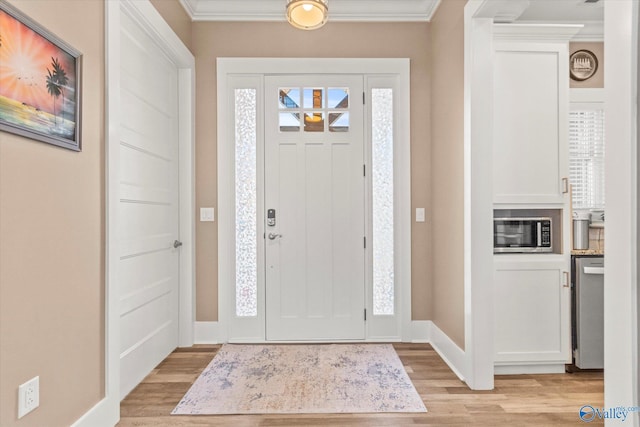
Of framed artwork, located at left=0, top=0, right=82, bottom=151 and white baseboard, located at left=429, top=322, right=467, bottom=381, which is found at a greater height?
framed artwork, located at left=0, top=0, right=82, bottom=151

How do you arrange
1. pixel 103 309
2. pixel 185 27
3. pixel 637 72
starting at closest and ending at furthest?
pixel 637 72 → pixel 103 309 → pixel 185 27

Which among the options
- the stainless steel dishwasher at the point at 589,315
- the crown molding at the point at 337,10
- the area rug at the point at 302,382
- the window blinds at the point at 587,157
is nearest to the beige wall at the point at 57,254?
the area rug at the point at 302,382

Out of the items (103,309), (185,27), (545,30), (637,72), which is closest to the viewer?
(637,72)

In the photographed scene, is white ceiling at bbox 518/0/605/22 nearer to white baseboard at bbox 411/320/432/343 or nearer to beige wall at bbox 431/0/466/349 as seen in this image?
beige wall at bbox 431/0/466/349

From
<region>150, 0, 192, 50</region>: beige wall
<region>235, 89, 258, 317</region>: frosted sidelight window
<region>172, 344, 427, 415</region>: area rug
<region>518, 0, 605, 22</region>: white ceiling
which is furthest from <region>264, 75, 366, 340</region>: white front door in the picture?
<region>518, 0, 605, 22</region>: white ceiling

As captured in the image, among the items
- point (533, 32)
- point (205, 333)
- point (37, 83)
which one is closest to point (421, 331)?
point (205, 333)

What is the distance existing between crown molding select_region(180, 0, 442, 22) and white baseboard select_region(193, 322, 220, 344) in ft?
8.48

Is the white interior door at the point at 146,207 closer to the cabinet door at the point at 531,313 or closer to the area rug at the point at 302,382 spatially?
the area rug at the point at 302,382

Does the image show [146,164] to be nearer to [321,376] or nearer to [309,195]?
[309,195]

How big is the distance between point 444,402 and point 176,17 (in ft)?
10.6

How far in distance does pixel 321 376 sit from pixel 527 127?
2.15 m

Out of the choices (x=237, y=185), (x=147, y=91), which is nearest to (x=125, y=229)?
(x=147, y=91)

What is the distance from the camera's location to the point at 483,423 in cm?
210

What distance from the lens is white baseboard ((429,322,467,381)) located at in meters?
2.66
